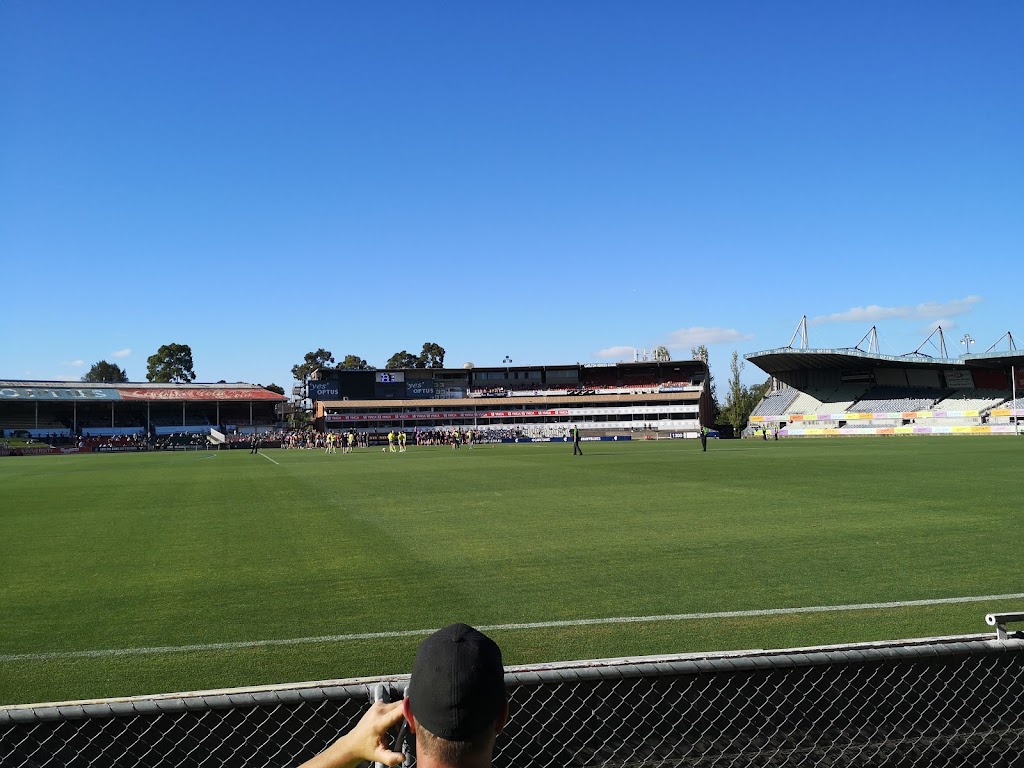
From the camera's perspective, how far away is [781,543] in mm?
11594

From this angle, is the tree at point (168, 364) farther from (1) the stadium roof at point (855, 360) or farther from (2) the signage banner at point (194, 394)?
(1) the stadium roof at point (855, 360)

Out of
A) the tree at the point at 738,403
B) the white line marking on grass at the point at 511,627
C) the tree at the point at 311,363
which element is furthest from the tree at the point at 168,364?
the white line marking on grass at the point at 511,627

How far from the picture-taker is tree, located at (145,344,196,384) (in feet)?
477

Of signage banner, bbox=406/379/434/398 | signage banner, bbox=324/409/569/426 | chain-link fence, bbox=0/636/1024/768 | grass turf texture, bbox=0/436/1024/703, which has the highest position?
signage banner, bbox=406/379/434/398

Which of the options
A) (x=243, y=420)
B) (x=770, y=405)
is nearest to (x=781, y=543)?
(x=770, y=405)

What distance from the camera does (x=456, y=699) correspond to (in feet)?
6.32

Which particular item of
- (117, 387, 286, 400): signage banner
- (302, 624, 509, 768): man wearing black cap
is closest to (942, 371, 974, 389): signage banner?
(117, 387, 286, 400): signage banner

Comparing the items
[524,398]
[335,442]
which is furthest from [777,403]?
[335,442]

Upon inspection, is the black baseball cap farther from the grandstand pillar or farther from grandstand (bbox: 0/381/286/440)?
grandstand (bbox: 0/381/286/440)

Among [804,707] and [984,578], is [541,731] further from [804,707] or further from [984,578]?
[984,578]

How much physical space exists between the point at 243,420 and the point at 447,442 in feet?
134

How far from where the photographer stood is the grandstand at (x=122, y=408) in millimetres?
92500

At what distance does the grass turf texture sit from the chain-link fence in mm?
2269

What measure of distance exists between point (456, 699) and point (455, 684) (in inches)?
1.5
